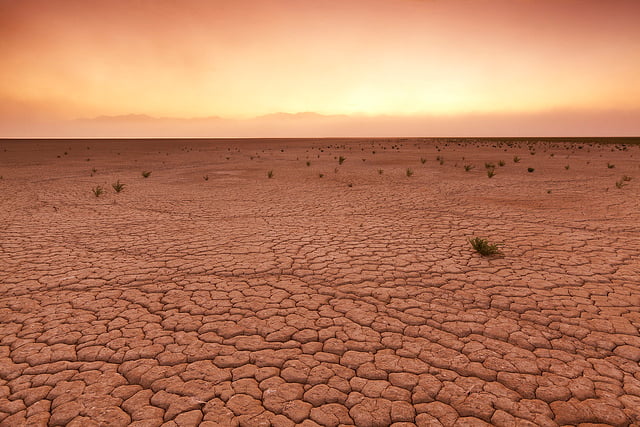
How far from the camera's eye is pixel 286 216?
7.68 meters

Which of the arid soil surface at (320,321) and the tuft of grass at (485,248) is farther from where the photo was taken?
the tuft of grass at (485,248)

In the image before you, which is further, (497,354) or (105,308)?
(105,308)

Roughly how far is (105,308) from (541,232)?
6.41m

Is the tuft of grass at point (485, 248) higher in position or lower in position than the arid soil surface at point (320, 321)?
higher

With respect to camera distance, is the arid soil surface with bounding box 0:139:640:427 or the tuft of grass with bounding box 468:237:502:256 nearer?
the arid soil surface with bounding box 0:139:640:427

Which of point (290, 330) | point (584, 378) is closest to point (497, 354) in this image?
point (584, 378)

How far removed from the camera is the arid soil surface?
234cm

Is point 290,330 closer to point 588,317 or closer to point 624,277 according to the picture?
point 588,317

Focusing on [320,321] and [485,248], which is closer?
[320,321]

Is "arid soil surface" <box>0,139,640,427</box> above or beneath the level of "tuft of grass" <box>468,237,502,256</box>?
beneath

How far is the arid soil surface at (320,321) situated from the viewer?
2344 millimetres

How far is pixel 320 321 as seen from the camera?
338 cm

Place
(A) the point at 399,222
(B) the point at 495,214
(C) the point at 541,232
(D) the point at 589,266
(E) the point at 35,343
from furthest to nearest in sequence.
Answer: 1. (B) the point at 495,214
2. (A) the point at 399,222
3. (C) the point at 541,232
4. (D) the point at 589,266
5. (E) the point at 35,343

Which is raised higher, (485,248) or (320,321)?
(485,248)
